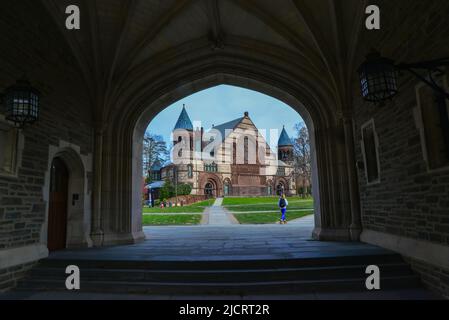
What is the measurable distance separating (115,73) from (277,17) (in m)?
4.24

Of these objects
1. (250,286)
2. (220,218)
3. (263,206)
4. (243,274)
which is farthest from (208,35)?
(263,206)

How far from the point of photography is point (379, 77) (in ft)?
11.3

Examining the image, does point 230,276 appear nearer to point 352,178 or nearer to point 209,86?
point 352,178

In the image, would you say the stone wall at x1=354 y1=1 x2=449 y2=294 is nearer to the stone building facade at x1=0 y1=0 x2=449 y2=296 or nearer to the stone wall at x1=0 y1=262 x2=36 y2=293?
the stone building facade at x1=0 y1=0 x2=449 y2=296

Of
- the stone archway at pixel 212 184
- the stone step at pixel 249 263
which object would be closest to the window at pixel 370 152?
the stone step at pixel 249 263

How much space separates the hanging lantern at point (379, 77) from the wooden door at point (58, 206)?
614 centimetres

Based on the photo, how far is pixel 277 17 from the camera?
6.92 meters

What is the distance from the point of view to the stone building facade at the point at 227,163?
41.6 metres

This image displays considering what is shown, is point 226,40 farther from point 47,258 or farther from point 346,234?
point 47,258

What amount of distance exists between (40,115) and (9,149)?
3.02 feet

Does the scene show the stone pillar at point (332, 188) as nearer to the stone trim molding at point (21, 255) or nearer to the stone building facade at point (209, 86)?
the stone building facade at point (209, 86)

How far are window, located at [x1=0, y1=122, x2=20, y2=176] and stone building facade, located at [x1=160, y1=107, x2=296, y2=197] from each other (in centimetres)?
3495
